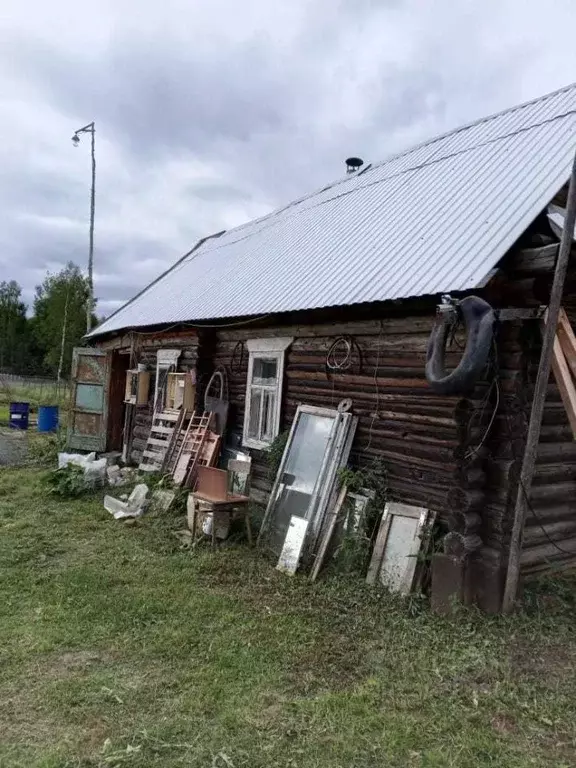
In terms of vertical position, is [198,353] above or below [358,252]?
below

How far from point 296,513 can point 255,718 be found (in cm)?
310

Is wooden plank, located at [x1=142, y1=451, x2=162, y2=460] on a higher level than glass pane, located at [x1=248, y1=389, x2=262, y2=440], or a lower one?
lower

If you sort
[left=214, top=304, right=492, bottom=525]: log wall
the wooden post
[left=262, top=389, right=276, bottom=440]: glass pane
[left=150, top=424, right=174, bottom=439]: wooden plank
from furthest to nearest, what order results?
[left=150, top=424, right=174, bottom=439]: wooden plank < [left=262, top=389, right=276, bottom=440]: glass pane < [left=214, top=304, right=492, bottom=525]: log wall < the wooden post

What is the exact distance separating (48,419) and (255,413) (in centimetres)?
1118

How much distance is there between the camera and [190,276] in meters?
12.6

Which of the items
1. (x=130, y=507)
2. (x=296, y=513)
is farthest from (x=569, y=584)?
(x=130, y=507)

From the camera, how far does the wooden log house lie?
500cm

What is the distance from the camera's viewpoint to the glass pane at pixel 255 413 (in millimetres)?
8328

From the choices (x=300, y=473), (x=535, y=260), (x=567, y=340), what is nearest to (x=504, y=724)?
(x=567, y=340)

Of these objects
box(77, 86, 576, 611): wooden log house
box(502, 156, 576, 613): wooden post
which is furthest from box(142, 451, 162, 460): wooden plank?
box(502, 156, 576, 613): wooden post

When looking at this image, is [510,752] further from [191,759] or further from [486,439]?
[486,439]

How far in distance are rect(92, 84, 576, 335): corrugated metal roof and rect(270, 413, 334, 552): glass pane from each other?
4.76 feet

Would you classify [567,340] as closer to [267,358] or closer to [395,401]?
[395,401]

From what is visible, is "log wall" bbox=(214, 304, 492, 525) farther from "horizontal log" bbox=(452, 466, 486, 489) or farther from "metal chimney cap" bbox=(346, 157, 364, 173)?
"metal chimney cap" bbox=(346, 157, 364, 173)
